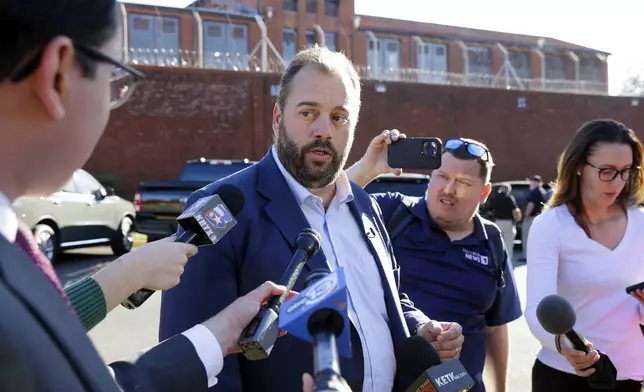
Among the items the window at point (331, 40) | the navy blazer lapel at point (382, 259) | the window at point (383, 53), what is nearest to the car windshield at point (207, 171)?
the navy blazer lapel at point (382, 259)

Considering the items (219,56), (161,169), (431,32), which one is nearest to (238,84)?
(219,56)

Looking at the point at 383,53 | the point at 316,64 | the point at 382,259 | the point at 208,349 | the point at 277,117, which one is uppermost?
the point at 383,53

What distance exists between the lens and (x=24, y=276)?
0.94 meters

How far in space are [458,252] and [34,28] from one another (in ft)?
8.95

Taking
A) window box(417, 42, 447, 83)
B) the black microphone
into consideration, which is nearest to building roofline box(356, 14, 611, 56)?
window box(417, 42, 447, 83)

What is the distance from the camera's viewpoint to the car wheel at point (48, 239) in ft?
34.9

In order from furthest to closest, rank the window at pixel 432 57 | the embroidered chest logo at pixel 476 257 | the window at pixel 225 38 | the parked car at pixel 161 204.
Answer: the window at pixel 432 57, the window at pixel 225 38, the parked car at pixel 161 204, the embroidered chest logo at pixel 476 257

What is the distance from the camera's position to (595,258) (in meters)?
3.11

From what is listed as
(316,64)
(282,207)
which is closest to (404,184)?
(316,64)

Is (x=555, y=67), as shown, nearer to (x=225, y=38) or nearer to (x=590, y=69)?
(x=590, y=69)

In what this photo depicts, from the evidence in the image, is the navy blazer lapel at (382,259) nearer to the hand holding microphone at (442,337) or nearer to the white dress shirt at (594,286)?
the hand holding microphone at (442,337)

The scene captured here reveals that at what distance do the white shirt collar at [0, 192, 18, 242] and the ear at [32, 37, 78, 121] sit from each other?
0.16 m

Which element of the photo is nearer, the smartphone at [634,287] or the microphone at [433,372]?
the microphone at [433,372]

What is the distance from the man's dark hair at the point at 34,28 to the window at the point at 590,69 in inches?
1755
